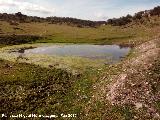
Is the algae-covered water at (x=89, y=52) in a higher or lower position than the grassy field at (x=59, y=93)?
higher

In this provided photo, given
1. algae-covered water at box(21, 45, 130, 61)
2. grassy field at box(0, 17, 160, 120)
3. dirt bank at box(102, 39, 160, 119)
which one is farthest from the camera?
algae-covered water at box(21, 45, 130, 61)

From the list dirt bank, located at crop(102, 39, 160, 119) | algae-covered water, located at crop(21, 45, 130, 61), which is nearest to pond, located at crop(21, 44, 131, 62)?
algae-covered water, located at crop(21, 45, 130, 61)

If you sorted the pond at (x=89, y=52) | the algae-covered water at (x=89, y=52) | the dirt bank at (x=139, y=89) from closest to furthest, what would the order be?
1. the dirt bank at (x=139, y=89)
2. the pond at (x=89, y=52)
3. the algae-covered water at (x=89, y=52)

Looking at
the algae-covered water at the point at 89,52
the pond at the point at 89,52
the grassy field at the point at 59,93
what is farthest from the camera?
the algae-covered water at the point at 89,52

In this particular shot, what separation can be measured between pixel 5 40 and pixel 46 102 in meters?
69.2

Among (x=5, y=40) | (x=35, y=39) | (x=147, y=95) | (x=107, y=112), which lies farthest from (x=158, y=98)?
(x=35, y=39)

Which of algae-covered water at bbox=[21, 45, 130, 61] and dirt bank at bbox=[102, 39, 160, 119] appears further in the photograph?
algae-covered water at bbox=[21, 45, 130, 61]

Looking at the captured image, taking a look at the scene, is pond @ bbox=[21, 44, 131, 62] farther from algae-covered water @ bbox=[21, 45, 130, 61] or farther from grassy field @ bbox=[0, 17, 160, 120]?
grassy field @ bbox=[0, 17, 160, 120]

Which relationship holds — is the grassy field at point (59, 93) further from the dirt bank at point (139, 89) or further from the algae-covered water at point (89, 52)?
the algae-covered water at point (89, 52)

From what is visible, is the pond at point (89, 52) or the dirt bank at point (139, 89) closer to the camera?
the dirt bank at point (139, 89)

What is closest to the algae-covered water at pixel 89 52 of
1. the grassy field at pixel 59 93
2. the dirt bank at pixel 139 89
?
the grassy field at pixel 59 93

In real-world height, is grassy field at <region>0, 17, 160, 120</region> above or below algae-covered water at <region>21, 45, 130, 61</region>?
below

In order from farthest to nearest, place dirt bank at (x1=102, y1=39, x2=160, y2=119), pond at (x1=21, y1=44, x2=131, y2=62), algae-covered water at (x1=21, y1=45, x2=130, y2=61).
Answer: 1. algae-covered water at (x1=21, y1=45, x2=130, y2=61)
2. pond at (x1=21, y1=44, x2=131, y2=62)
3. dirt bank at (x1=102, y1=39, x2=160, y2=119)

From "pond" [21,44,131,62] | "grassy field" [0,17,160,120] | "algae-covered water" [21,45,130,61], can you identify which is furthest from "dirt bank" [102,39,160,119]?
"algae-covered water" [21,45,130,61]
